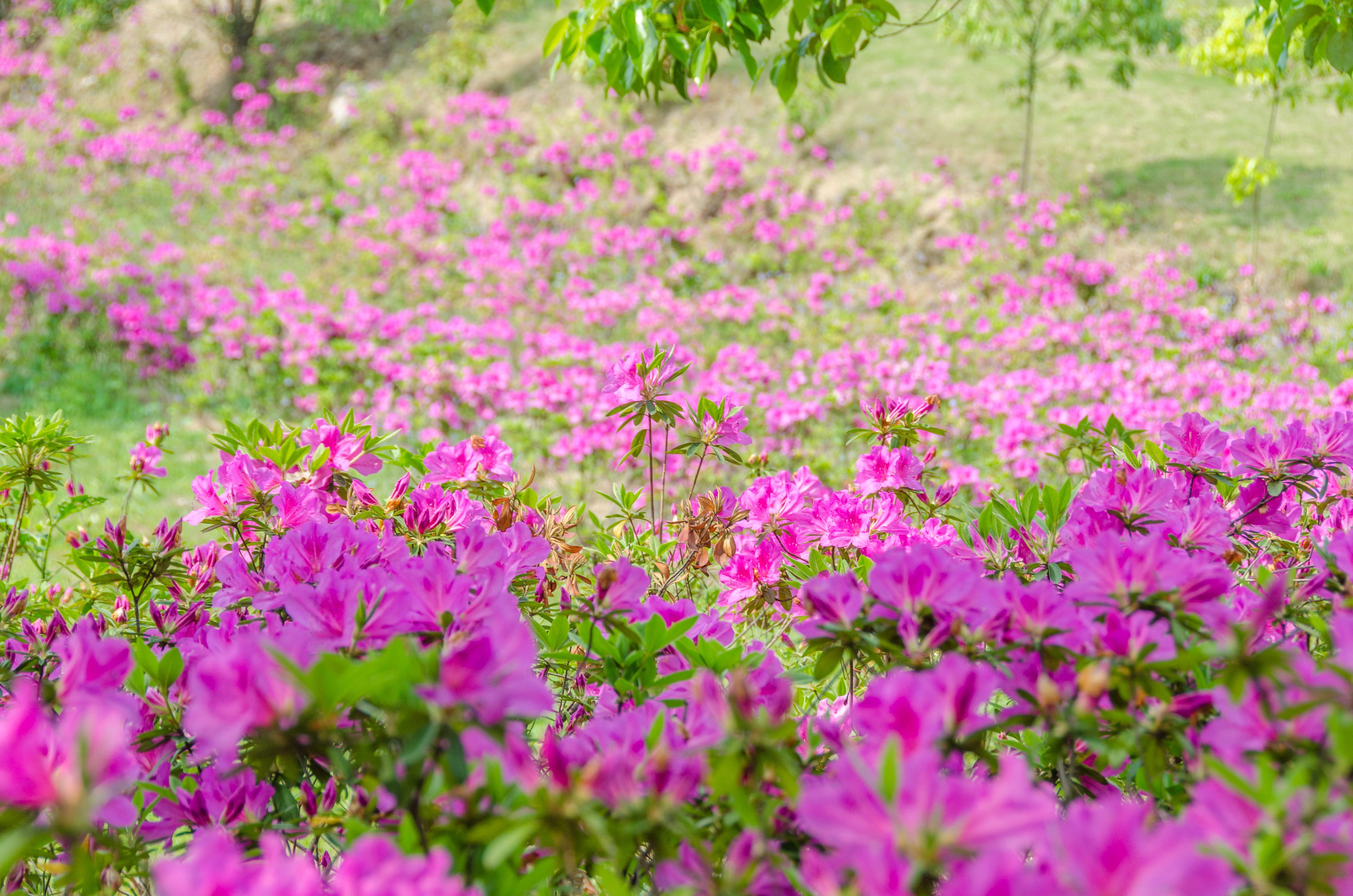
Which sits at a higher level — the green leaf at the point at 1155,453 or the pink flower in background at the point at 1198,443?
the pink flower in background at the point at 1198,443

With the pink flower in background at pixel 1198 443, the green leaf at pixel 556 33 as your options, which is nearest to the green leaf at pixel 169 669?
the pink flower in background at pixel 1198 443

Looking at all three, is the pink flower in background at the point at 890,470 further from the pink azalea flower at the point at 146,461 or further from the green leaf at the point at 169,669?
the pink azalea flower at the point at 146,461

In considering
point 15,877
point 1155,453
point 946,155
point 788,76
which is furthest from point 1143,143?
A: point 15,877

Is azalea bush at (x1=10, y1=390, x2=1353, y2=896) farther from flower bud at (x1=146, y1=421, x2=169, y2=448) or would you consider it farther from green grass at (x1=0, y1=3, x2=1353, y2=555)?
green grass at (x1=0, y1=3, x2=1353, y2=555)

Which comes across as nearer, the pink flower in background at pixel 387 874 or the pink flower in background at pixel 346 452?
the pink flower in background at pixel 387 874

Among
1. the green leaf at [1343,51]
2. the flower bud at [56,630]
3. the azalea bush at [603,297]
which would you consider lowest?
the azalea bush at [603,297]

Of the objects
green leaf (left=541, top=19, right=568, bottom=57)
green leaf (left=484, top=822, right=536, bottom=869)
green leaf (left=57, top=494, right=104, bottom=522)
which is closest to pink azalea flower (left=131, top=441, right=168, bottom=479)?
green leaf (left=57, top=494, right=104, bottom=522)

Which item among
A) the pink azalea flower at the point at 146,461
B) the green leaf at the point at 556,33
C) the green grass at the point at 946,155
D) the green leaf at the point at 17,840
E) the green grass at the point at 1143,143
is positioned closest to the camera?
the green leaf at the point at 17,840

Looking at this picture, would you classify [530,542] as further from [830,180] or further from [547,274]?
[830,180]

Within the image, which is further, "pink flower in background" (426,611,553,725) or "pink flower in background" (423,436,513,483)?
"pink flower in background" (423,436,513,483)

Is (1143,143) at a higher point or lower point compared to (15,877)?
higher

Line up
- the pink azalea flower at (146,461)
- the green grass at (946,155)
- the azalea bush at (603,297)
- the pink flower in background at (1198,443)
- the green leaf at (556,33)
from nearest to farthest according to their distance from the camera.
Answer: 1. the pink flower in background at (1198,443)
2. the pink azalea flower at (146,461)
3. the green leaf at (556,33)
4. the azalea bush at (603,297)
5. the green grass at (946,155)

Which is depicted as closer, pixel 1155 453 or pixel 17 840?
pixel 17 840

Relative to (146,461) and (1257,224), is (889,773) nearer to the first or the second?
(146,461)
